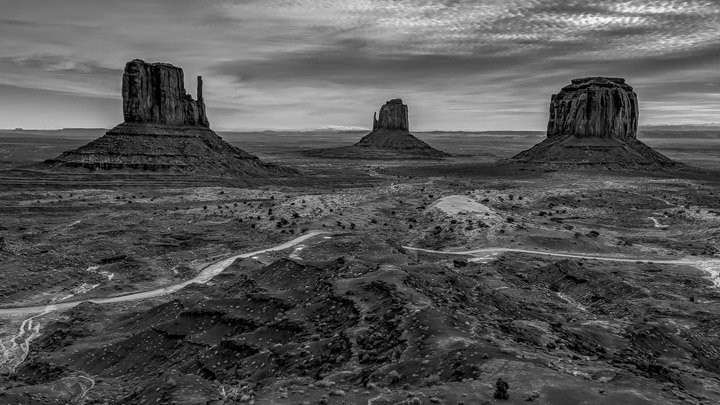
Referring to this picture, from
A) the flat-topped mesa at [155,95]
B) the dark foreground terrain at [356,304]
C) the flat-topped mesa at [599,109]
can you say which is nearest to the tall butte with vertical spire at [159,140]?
the flat-topped mesa at [155,95]

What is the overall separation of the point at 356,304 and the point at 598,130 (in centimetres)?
16999

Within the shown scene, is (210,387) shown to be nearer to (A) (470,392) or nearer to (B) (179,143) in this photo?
(A) (470,392)

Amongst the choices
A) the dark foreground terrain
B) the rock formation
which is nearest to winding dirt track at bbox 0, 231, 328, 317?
the dark foreground terrain

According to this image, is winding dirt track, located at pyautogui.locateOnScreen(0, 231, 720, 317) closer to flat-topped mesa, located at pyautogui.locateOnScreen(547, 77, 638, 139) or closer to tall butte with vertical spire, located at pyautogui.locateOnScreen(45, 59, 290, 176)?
tall butte with vertical spire, located at pyautogui.locateOnScreen(45, 59, 290, 176)

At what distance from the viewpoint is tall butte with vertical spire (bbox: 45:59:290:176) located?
131 meters

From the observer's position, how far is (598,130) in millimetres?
174875

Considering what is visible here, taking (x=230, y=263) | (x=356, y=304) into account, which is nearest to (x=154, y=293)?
(x=230, y=263)

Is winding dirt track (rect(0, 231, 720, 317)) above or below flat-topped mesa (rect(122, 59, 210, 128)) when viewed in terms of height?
below

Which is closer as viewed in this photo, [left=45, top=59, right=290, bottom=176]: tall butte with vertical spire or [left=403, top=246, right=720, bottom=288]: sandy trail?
[left=403, top=246, right=720, bottom=288]: sandy trail

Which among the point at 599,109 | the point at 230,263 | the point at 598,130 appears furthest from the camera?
the point at 598,130

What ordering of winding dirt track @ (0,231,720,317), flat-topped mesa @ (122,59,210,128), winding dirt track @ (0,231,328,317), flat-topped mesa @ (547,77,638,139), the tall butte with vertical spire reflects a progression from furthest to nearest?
1. flat-topped mesa @ (547,77,638,139)
2. flat-topped mesa @ (122,59,210,128)
3. the tall butte with vertical spire
4. winding dirt track @ (0,231,720,317)
5. winding dirt track @ (0,231,328,317)

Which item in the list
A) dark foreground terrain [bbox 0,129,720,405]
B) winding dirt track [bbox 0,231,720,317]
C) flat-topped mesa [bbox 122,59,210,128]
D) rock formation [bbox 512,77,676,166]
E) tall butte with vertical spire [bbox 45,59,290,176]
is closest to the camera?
dark foreground terrain [bbox 0,129,720,405]

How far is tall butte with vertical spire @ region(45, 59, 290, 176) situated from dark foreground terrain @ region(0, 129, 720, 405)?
37056mm

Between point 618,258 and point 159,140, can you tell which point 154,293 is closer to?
point 618,258
